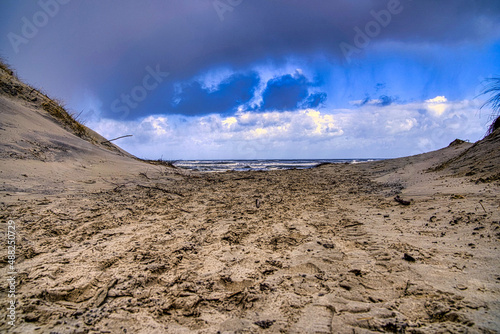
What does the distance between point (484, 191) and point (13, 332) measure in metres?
5.64

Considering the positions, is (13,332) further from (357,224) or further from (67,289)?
(357,224)

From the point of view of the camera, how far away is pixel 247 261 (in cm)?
257

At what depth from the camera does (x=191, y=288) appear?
211 centimetres

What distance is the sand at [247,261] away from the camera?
1702 millimetres

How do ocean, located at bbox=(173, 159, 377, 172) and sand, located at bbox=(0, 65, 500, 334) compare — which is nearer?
sand, located at bbox=(0, 65, 500, 334)

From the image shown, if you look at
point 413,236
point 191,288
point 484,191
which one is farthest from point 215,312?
point 484,191

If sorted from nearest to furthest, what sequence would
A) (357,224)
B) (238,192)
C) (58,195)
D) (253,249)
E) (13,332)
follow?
1. (13,332)
2. (253,249)
3. (357,224)
4. (58,195)
5. (238,192)

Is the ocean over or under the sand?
over

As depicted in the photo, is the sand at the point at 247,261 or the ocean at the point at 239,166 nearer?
the sand at the point at 247,261

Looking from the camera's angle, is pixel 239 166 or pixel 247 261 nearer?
pixel 247 261

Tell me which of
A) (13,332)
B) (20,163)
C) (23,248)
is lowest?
(13,332)

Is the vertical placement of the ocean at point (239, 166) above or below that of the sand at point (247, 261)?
above

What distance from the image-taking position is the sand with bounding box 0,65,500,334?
1.70 metres

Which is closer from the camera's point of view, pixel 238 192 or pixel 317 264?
pixel 317 264
